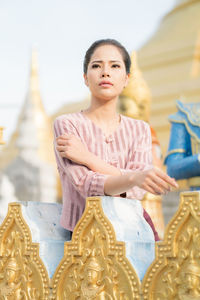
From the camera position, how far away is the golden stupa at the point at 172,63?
16234mm

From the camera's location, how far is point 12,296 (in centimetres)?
246

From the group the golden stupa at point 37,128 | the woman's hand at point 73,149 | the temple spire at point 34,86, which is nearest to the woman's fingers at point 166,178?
the woman's hand at point 73,149

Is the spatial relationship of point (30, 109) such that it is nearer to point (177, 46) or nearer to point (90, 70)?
point (177, 46)

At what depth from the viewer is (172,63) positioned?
18.0 meters

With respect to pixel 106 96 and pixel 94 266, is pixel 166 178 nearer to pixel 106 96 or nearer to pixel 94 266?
pixel 94 266

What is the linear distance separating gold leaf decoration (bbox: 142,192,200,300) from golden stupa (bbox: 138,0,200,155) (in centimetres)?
1296

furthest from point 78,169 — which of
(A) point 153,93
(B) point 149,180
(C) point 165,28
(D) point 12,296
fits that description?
(C) point 165,28

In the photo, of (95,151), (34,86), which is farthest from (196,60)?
(95,151)

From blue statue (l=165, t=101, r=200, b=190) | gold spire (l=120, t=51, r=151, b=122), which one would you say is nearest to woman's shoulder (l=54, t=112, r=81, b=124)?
blue statue (l=165, t=101, r=200, b=190)

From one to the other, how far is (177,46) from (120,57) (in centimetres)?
1584

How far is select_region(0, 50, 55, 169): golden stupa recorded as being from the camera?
15789mm

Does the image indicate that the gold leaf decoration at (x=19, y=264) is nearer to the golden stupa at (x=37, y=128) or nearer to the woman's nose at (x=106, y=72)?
the woman's nose at (x=106, y=72)

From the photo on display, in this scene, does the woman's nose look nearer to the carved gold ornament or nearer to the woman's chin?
the woman's chin

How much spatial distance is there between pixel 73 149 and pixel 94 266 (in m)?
0.48
